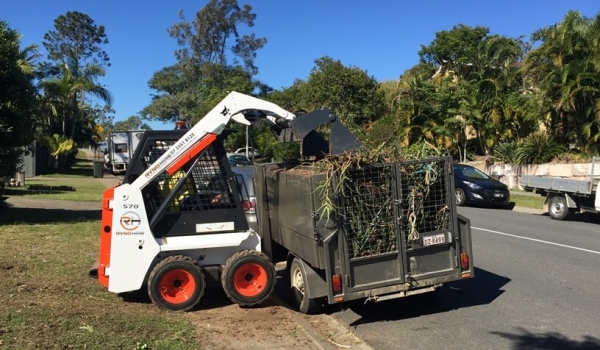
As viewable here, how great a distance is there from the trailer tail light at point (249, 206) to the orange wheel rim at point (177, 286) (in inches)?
53.7

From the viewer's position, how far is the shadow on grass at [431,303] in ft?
21.1

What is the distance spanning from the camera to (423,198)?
5.95 meters

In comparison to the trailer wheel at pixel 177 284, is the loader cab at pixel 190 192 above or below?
above

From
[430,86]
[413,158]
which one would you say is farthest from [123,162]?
[413,158]

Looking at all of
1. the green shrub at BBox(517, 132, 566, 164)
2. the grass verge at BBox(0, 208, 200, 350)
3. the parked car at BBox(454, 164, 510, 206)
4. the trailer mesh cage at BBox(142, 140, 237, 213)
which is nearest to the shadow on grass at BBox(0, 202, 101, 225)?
the grass verge at BBox(0, 208, 200, 350)

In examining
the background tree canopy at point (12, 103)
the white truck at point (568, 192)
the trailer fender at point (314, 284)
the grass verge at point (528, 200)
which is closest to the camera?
the trailer fender at point (314, 284)

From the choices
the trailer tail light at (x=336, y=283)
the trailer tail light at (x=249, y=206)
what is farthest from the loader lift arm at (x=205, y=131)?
the trailer tail light at (x=336, y=283)

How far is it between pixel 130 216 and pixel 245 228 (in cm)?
137

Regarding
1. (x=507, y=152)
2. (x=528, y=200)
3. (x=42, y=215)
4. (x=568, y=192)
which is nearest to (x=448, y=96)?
(x=507, y=152)

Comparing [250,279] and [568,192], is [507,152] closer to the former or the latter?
[568,192]

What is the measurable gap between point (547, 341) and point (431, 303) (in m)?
1.59

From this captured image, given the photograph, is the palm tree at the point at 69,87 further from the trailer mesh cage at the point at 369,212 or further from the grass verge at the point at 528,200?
the trailer mesh cage at the point at 369,212

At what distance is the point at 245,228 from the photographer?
263 inches

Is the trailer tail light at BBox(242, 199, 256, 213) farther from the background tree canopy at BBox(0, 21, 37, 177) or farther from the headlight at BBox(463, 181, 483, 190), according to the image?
the headlight at BBox(463, 181, 483, 190)
